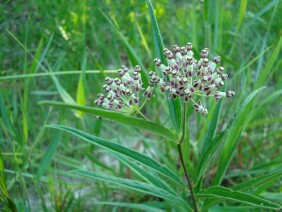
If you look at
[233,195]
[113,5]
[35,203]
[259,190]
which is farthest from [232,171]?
[113,5]

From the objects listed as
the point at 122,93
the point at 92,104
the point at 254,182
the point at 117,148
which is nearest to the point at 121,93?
the point at 122,93

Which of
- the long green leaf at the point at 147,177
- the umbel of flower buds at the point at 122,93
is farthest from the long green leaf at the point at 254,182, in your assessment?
the umbel of flower buds at the point at 122,93

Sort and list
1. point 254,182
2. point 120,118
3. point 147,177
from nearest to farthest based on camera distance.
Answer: point 120,118 < point 254,182 < point 147,177

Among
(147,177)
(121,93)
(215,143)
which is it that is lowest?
(147,177)

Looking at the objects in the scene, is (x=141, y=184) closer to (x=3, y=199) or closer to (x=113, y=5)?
(x=3, y=199)

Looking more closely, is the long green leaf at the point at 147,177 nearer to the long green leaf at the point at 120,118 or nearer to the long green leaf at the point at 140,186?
the long green leaf at the point at 140,186

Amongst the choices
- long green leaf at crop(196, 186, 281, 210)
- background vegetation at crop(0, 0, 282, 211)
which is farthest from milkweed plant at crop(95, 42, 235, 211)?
background vegetation at crop(0, 0, 282, 211)

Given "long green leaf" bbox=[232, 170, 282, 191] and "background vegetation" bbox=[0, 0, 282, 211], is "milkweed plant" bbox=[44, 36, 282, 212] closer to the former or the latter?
"long green leaf" bbox=[232, 170, 282, 191]

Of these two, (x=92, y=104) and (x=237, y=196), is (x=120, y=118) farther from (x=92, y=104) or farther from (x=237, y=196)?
(x=92, y=104)
